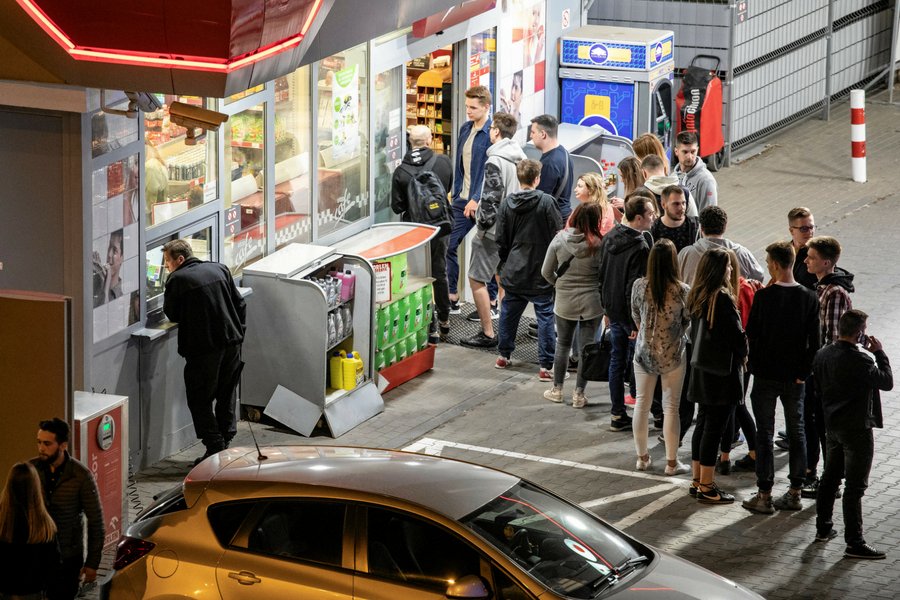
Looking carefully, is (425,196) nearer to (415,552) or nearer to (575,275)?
(575,275)

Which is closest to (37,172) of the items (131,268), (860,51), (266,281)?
(131,268)

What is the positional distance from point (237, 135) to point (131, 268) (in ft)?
6.37

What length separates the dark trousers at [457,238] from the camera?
15023 millimetres

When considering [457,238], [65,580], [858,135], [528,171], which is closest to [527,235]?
[528,171]

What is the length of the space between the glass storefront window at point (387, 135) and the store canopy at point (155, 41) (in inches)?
167

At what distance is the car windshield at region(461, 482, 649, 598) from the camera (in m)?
7.38

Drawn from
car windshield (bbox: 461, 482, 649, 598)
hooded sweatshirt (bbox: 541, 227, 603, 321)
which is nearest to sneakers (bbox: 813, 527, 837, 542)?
car windshield (bbox: 461, 482, 649, 598)

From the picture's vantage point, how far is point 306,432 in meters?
12.0

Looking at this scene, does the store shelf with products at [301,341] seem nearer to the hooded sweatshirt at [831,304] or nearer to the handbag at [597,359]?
the handbag at [597,359]

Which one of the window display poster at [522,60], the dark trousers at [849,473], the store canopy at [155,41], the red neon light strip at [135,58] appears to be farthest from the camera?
the window display poster at [522,60]

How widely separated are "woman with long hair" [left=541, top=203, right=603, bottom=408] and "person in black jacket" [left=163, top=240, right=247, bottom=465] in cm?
282

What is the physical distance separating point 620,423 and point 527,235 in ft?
6.60

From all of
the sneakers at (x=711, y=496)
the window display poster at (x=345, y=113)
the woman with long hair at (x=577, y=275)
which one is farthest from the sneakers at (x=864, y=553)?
the window display poster at (x=345, y=113)

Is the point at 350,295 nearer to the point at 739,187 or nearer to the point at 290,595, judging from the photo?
the point at 290,595
